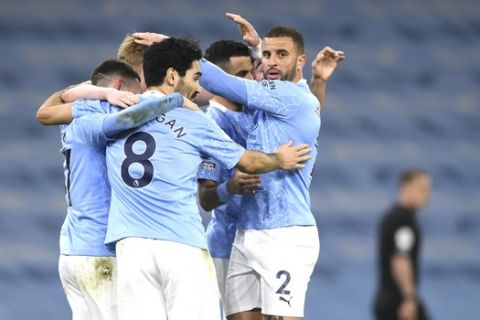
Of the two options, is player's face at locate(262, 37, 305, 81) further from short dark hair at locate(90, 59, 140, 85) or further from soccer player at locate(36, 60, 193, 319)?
soccer player at locate(36, 60, 193, 319)

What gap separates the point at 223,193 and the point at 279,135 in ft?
1.39

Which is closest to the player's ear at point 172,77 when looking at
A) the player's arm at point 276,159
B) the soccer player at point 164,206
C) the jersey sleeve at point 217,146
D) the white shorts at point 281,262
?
the soccer player at point 164,206

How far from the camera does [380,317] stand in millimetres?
7945

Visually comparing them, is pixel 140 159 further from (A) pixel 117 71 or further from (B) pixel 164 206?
(A) pixel 117 71

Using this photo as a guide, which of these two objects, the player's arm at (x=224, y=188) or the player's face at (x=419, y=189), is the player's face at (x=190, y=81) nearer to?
the player's arm at (x=224, y=188)

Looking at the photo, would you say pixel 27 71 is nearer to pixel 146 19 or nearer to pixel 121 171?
pixel 146 19

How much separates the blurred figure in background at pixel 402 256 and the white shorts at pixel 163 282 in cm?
246

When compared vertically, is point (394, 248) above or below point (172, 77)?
below

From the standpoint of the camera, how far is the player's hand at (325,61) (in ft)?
21.4

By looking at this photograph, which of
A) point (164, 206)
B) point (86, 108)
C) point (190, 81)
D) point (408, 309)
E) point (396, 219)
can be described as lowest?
point (408, 309)

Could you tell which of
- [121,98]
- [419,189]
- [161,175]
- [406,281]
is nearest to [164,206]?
[161,175]

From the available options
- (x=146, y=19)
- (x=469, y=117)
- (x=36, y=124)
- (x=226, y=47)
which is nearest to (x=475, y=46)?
(x=469, y=117)

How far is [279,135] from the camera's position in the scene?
610 cm

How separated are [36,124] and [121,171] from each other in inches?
241
